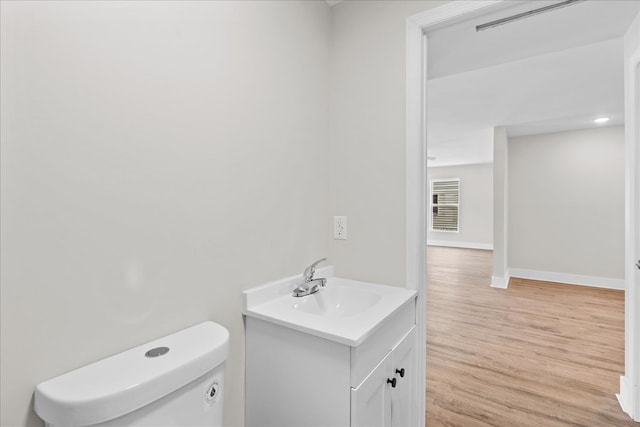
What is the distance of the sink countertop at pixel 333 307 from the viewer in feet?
3.18

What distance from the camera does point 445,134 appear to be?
4.79 metres

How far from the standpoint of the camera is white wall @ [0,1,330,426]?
680 millimetres

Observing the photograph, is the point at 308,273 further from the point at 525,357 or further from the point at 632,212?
the point at 525,357

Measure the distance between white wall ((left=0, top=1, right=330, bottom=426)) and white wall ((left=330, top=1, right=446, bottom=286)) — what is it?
0.17 metres

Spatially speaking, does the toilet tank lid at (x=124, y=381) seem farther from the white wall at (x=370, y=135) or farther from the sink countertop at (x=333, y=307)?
the white wall at (x=370, y=135)

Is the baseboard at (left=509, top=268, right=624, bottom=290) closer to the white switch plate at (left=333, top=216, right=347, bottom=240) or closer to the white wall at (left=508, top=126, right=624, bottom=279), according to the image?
the white wall at (left=508, top=126, right=624, bottom=279)

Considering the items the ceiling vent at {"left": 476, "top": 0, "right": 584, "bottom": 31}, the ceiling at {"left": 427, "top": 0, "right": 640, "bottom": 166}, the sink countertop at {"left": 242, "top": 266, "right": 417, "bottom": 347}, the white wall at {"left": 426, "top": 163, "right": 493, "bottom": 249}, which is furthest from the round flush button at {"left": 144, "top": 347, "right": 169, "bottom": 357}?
the white wall at {"left": 426, "top": 163, "right": 493, "bottom": 249}

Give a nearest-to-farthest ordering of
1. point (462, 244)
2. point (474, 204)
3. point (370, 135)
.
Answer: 1. point (370, 135)
2. point (474, 204)
3. point (462, 244)

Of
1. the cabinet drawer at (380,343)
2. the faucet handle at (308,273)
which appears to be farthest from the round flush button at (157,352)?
the faucet handle at (308,273)

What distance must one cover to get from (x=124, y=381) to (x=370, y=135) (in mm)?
1354

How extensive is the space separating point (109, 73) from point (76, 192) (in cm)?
34

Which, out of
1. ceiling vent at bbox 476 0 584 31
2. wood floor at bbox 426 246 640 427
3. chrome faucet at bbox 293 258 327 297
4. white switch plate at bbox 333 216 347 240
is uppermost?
ceiling vent at bbox 476 0 584 31

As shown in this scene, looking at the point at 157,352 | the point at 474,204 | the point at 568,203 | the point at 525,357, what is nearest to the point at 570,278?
the point at 568,203

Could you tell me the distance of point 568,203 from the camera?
4.66 meters
